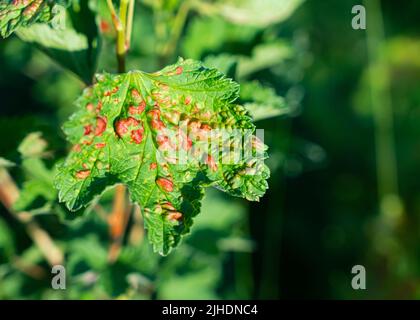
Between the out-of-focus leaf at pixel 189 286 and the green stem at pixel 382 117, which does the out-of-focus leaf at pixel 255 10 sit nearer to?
the out-of-focus leaf at pixel 189 286

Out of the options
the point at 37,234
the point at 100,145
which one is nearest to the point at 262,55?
the point at 100,145

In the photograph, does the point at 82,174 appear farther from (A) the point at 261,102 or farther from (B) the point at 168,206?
(A) the point at 261,102

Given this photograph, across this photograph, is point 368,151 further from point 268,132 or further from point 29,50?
point 29,50

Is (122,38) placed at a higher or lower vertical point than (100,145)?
higher

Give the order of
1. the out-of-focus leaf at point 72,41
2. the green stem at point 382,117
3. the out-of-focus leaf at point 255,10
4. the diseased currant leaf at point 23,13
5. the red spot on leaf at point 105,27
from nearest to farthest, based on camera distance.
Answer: the diseased currant leaf at point 23,13, the out-of-focus leaf at point 72,41, the red spot on leaf at point 105,27, the out-of-focus leaf at point 255,10, the green stem at point 382,117

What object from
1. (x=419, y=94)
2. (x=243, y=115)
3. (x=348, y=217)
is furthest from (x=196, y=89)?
(x=419, y=94)

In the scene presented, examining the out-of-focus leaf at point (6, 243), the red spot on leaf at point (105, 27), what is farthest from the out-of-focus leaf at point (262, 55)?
the out-of-focus leaf at point (6, 243)
